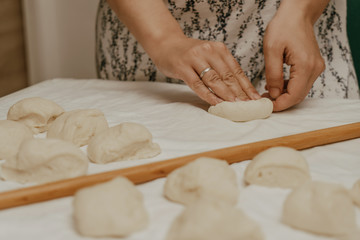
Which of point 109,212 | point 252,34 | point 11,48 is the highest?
point 252,34

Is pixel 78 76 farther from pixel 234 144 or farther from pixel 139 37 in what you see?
pixel 234 144

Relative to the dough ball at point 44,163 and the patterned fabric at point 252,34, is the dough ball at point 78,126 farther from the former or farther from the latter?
the patterned fabric at point 252,34

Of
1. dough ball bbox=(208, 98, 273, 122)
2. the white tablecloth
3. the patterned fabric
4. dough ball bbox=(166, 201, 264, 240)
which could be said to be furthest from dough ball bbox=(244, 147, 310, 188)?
the patterned fabric

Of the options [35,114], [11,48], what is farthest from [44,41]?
[35,114]

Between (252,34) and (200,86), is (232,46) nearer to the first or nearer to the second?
(252,34)

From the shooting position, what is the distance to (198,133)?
105 cm

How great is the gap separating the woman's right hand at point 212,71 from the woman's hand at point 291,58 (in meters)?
0.08

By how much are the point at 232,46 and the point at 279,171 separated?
78 cm

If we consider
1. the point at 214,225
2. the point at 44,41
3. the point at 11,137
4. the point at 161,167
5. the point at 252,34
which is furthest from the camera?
the point at 44,41

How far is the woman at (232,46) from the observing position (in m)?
1.21

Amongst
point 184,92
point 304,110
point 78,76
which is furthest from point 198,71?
point 78,76

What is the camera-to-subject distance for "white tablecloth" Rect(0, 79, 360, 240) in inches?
26.4

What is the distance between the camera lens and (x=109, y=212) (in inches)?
24.9

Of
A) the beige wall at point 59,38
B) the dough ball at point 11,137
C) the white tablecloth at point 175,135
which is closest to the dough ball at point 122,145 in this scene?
the white tablecloth at point 175,135
